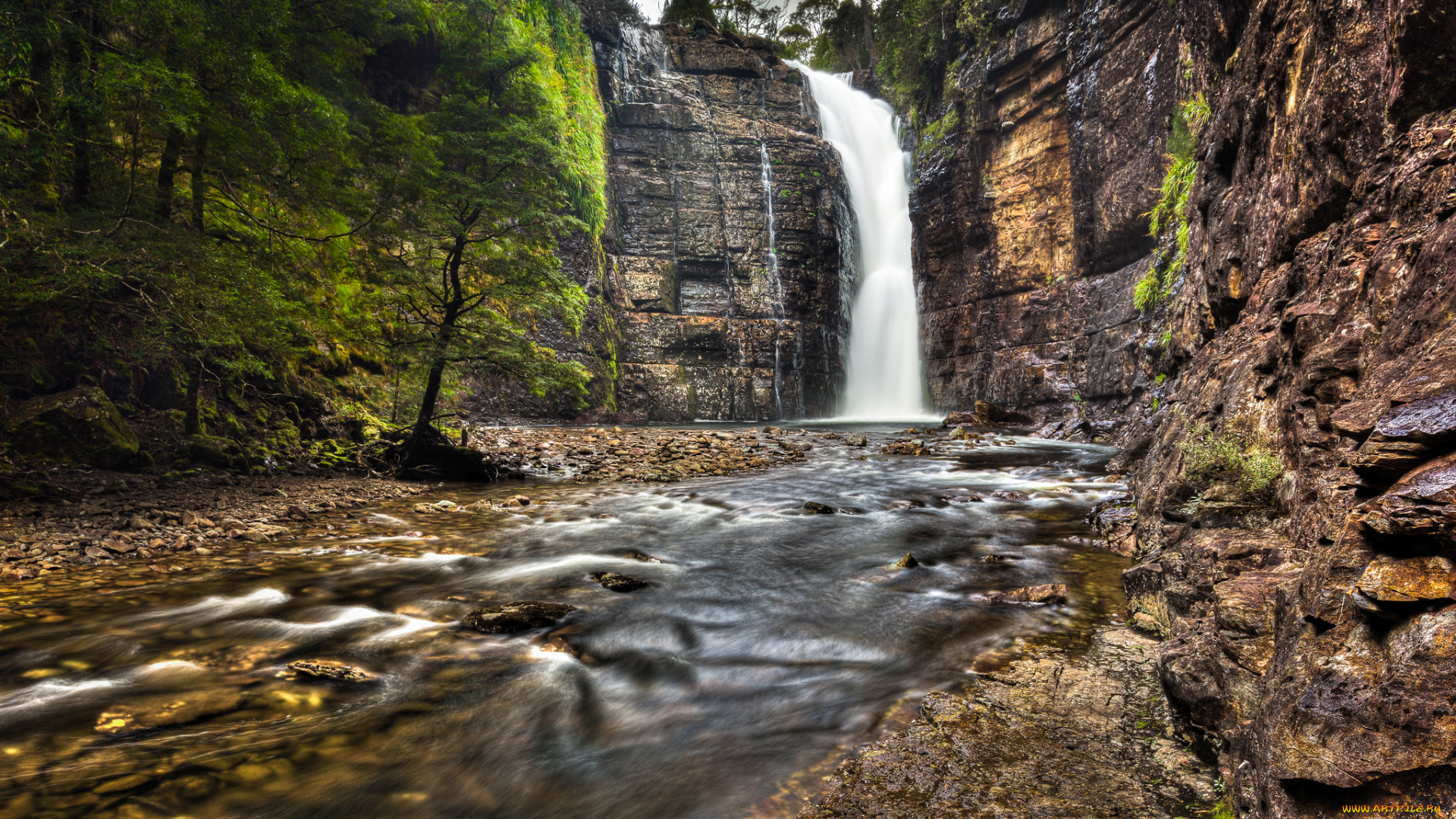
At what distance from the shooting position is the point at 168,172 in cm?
558

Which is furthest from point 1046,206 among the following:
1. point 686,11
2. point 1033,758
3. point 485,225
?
point 686,11

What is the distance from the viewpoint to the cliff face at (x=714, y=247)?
86.8 ft

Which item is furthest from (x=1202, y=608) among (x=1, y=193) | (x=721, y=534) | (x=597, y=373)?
(x=597, y=373)

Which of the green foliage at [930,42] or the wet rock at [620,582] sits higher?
the green foliage at [930,42]

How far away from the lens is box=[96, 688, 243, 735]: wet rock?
2662mm

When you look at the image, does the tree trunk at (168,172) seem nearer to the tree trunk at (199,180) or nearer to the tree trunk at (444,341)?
the tree trunk at (199,180)

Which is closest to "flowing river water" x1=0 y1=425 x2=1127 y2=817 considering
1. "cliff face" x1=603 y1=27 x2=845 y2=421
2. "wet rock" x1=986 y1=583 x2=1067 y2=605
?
"wet rock" x1=986 y1=583 x2=1067 y2=605

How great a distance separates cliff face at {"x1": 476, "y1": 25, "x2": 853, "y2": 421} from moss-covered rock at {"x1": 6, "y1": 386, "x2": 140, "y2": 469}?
18892 mm

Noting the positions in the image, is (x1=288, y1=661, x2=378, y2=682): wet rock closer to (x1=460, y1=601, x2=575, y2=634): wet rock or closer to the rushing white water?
(x1=460, y1=601, x2=575, y2=634): wet rock

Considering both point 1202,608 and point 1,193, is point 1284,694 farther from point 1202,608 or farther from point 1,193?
point 1,193

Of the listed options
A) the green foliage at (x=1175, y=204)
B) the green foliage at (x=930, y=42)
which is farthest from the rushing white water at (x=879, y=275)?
the green foliage at (x=1175, y=204)

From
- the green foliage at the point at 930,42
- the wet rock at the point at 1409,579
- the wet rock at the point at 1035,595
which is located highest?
the green foliage at the point at 930,42

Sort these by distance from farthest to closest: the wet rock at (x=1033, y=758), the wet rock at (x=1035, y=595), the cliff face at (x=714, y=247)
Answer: the cliff face at (x=714, y=247) < the wet rock at (x=1035, y=595) < the wet rock at (x=1033, y=758)

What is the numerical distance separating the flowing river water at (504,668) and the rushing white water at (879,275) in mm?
Answer: 21188
